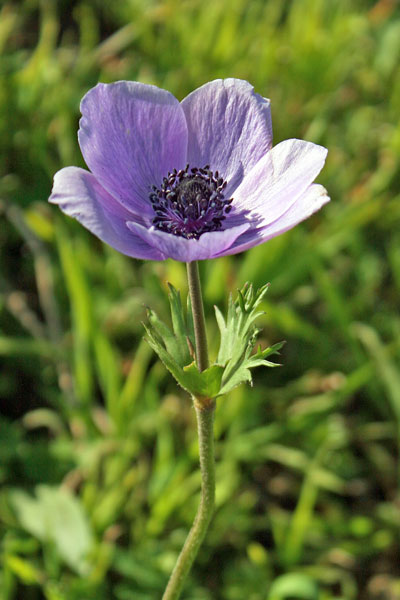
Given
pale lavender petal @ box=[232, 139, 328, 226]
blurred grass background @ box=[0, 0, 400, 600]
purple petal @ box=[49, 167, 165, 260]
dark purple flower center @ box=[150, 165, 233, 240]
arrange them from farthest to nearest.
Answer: blurred grass background @ box=[0, 0, 400, 600], dark purple flower center @ box=[150, 165, 233, 240], pale lavender petal @ box=[232, 139, 328, 226], purple petal @ box=[49, 167, 165, 260]

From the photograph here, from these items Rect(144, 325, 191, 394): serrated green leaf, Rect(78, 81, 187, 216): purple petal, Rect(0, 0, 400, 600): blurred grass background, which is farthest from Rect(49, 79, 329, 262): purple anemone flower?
Rect(0, 0, 400, 600): blurred grass background

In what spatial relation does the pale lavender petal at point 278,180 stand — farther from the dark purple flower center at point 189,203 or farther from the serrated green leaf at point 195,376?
the serrated green leaf at point 195,376

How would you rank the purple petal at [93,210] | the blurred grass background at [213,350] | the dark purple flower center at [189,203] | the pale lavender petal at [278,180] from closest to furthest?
the purple petal at [93,210], the pale lavender petal at [278,180], the dark purple flower center at [189,203], the blurred grass background at [213,350]

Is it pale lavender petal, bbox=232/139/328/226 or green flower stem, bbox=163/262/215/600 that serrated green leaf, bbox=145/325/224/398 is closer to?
green flower stem, bbox=163/262/215/600

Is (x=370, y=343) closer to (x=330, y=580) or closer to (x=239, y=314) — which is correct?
(x=330, y=580)

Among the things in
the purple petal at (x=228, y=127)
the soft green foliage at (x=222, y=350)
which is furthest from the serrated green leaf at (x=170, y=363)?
the purple petal at (x=228, y=127)

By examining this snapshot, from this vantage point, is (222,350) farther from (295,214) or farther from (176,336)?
(295,214)

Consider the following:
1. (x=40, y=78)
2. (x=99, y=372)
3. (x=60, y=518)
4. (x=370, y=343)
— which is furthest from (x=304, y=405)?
(x=40, y=78)
